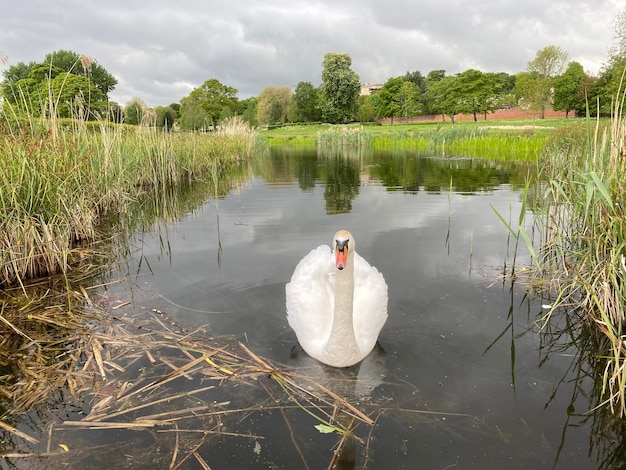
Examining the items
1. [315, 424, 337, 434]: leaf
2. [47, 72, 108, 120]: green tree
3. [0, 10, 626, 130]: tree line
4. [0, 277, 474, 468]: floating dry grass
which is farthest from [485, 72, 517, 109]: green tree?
[315, 424, 337, 434]: leaf

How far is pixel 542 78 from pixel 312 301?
225ft

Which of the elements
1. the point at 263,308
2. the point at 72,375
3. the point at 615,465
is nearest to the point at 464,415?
the point at 615,465

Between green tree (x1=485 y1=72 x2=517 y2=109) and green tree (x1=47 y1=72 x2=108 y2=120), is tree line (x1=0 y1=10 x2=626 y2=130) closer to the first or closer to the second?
green tree (x1=485 y1=72 x2=517 y2=109)

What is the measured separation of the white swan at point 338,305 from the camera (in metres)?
3.64

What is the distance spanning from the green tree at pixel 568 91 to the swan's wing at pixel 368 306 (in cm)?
6929

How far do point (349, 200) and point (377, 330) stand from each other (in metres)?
7.78

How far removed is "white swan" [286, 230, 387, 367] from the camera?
3645 millimetres

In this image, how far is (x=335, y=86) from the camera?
77.2 meters

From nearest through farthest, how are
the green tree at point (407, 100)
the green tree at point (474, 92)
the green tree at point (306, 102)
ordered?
the green tree at point (474, 92), the green tree at point (407, 100), the green tree at point (306, 102)

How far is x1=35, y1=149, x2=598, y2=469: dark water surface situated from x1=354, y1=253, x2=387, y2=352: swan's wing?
0.23 meters

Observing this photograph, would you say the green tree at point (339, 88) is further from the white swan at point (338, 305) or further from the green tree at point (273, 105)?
the white swan at point (338, 305)

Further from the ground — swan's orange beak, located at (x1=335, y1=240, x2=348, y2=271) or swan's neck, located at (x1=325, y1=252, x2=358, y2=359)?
swan's orange beak, located at (x1=335, y1=240, x2=348, y2=271)

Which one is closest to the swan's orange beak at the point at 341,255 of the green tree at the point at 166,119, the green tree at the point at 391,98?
the green tree at the point at 166,119

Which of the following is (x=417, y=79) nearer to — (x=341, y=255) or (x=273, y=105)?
(x=273, y=105)
